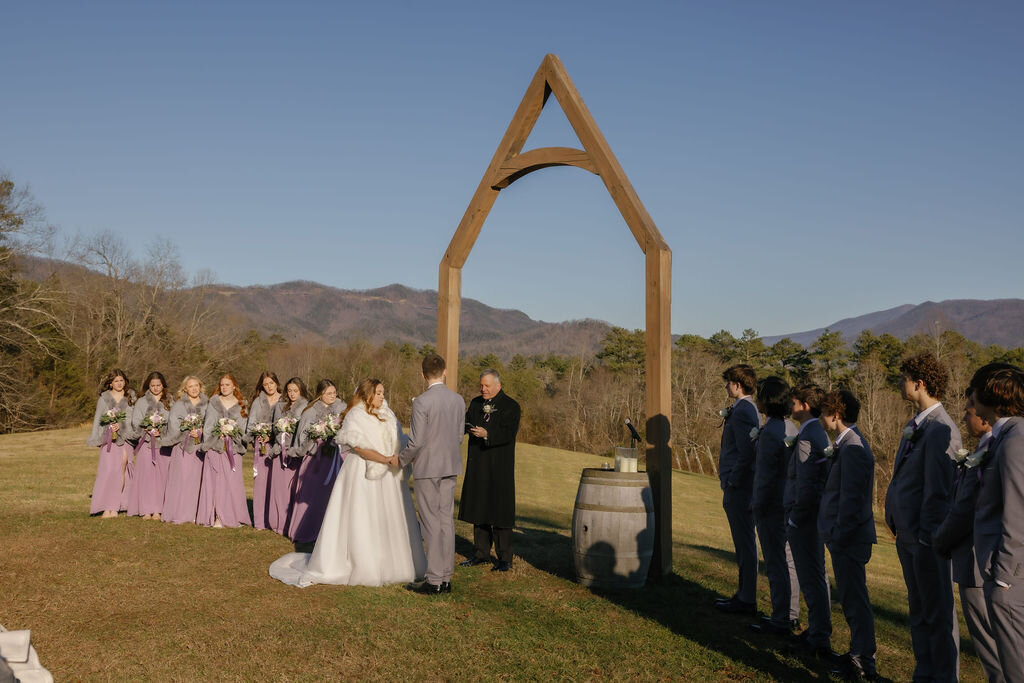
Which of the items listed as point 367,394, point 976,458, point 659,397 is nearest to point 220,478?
point 367,394

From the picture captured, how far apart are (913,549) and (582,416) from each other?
240 ft

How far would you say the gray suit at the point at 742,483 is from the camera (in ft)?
26.5

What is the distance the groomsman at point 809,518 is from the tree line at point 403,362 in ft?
142

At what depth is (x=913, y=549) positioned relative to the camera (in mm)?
5582

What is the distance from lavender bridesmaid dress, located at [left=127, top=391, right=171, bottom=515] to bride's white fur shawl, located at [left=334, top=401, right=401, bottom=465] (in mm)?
5181

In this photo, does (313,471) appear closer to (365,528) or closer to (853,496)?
(365,528)

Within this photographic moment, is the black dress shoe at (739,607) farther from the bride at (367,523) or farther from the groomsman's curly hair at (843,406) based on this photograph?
the bride at (367,523)

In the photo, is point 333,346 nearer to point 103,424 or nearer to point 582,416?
point 582,416

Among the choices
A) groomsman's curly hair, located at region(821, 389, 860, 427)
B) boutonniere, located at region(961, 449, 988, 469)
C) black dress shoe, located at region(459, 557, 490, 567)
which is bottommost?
black dress shoe, located at region(459, 557, 490, 567)

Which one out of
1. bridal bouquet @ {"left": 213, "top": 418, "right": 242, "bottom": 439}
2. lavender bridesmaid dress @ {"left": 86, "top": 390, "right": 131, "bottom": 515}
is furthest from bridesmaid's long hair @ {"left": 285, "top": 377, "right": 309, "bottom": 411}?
lavender bridesmaid dress @ {"left": 86, "top": 390, "right": 131, "bottom": 515}

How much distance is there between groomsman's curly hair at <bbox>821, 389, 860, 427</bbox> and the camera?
21.5 ft

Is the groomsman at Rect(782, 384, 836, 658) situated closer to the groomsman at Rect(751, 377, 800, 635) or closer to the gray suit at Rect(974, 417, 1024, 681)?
the groomsman at Rect(751, 377, 800, 635)

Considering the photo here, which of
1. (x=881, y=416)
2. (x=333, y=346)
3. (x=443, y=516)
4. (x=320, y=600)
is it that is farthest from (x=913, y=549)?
(x=333, y=346)

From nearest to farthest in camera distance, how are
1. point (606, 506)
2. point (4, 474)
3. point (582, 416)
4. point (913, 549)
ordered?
point (913, 549), point (606, 506), point (4, 474), point (582, 416)
